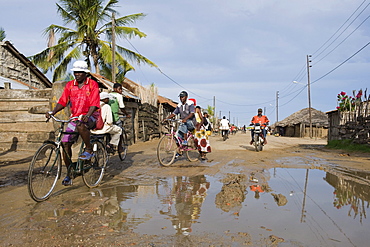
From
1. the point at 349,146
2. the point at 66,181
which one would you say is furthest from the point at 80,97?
the point at 349,146

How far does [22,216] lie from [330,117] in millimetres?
17905

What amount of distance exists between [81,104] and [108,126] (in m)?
1.83

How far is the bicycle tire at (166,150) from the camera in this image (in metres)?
7.24

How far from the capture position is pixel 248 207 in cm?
375

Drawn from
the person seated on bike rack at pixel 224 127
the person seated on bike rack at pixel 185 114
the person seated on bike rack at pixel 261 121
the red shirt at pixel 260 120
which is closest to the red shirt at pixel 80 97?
the person seated on bike rack at pixel 185 114

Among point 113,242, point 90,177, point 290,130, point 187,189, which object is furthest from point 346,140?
point 290,130

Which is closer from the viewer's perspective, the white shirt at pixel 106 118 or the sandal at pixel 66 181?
the sandal at pixel 66 181

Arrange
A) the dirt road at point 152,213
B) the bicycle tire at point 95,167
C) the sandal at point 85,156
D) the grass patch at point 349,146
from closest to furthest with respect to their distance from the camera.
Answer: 1. the dirt road at point 152,213
2. the sandal at point 85,156
3. the bicycle tire at point 95,167
4. the grass patch at point 349,146

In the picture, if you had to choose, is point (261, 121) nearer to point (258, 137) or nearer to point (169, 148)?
point (258, 137)

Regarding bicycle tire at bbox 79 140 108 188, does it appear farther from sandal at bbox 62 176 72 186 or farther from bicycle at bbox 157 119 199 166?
bicycle at bbox 157 119 199 166

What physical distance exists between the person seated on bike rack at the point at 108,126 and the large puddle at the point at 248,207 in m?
1.54

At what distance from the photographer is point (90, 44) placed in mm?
22859

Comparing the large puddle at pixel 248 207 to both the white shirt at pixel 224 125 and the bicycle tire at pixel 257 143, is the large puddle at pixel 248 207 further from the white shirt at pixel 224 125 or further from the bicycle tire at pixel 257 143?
the white shirt at pixel 224 125

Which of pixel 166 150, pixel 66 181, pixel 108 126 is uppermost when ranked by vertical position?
pixel 108 126
